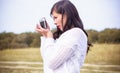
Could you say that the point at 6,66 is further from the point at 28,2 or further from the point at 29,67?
the point at 28,2

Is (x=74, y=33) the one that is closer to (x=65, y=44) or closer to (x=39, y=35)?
(x=65, y=44)

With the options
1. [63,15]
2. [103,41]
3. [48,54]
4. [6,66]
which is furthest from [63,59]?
[6,66]

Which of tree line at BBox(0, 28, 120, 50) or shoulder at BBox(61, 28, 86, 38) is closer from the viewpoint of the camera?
shoulder at BBox(61, 28, 86, 38)

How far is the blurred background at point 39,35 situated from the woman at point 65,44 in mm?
1361

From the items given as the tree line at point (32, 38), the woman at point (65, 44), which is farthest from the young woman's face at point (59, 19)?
the tree line at point (32, 38)

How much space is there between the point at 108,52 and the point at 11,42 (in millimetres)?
1006

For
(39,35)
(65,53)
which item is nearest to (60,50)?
(65,53)

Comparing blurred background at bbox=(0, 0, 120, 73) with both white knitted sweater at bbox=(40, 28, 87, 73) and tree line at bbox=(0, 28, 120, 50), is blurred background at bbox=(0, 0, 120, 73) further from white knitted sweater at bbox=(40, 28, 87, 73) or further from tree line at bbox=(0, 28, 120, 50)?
white knitted sweater at bbox=(40, 28, 87, 73)

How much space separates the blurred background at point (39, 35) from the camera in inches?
107

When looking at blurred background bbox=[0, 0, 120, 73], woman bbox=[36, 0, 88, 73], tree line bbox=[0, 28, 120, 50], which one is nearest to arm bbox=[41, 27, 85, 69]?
woman bbox=[36, 0, 88, 73]

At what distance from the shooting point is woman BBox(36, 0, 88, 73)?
1058 mm

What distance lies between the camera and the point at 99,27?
2730 mm

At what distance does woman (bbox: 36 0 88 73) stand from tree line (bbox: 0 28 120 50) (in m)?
1.58

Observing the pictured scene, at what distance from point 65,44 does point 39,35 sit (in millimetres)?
1794
